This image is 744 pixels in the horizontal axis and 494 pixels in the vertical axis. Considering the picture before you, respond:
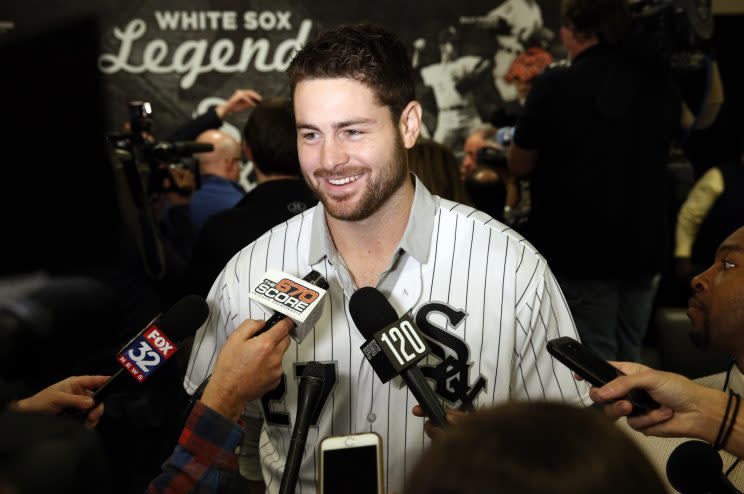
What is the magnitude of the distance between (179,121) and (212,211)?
1417 mm

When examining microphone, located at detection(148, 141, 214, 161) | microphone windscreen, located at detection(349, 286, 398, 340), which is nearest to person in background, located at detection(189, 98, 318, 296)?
microphone, located at detection(148, 141, 214, 161)

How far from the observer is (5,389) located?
775 millimetres

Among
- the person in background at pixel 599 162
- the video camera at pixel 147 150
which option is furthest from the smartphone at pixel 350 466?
the video camera at pixel 147 150

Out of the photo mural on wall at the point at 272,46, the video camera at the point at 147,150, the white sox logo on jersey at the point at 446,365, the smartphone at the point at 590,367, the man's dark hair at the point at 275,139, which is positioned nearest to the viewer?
the smartphone at the point at 590,367

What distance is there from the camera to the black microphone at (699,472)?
1.21 meters

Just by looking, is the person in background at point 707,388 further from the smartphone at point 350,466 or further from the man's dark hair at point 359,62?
the man's dark hair at point 359,62

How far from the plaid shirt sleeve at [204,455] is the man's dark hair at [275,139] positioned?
1.68 m

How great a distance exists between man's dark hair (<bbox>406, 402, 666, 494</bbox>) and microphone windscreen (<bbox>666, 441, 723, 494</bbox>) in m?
0.56

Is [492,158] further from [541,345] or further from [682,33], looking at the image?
[541,345]

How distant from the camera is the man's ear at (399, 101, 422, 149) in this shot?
1871 millimetres

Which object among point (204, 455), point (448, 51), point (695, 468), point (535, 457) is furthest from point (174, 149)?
point (535, 457)

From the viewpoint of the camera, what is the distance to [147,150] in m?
3.34

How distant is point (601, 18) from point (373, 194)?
1.76 m

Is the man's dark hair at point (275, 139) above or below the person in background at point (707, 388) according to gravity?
above
